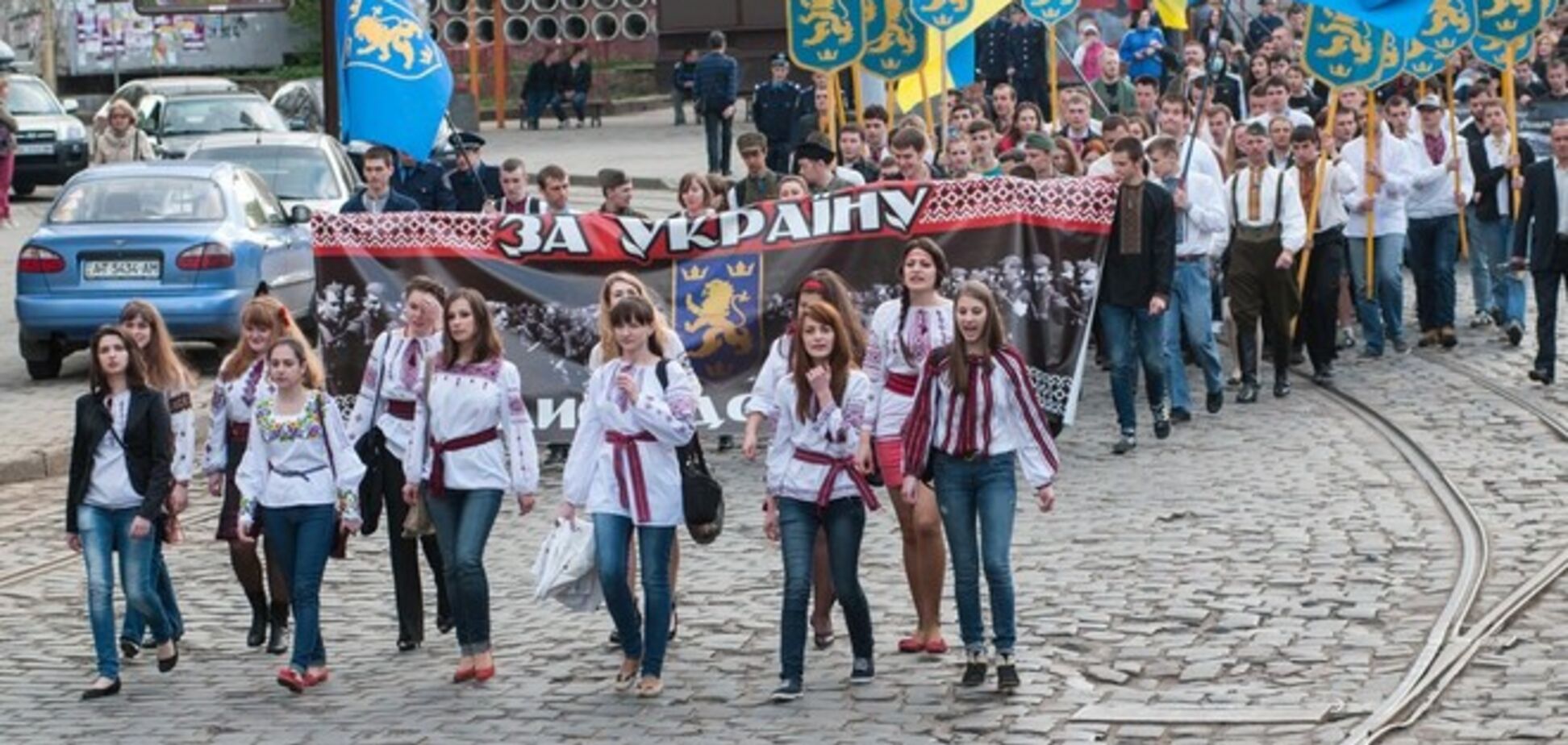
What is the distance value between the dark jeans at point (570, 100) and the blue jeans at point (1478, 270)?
28.8 meters

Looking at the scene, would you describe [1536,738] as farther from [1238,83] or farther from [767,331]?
[1238,83]

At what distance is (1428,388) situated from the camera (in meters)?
20.0

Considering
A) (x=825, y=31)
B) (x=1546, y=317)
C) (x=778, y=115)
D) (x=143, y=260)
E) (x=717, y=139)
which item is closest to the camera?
(x=1546, y=317)

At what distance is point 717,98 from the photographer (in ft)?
126

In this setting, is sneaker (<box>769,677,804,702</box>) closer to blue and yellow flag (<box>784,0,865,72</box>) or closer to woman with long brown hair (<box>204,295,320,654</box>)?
woman with long brown hair (<box>204,295,320,654</box>)

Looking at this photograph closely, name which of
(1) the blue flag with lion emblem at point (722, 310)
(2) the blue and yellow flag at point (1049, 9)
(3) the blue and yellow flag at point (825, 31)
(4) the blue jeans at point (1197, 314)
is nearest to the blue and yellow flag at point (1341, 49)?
(2) the blue and yellow flag at point (1049, 9)

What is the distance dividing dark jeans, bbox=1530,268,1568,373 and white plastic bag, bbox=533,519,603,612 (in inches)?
349

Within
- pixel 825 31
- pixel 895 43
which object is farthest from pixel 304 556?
pixel 895 43

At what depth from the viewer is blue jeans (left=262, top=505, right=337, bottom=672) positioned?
12461 millimetres

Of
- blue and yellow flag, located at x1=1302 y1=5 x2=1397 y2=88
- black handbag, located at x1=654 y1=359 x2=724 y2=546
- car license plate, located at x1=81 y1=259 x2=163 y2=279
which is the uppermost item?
blue and yellow flag, located at x1=1302 y1=5 x2=1397 y2=88

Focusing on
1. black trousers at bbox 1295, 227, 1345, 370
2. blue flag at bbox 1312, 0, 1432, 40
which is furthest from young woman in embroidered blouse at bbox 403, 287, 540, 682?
blue flag at bbox 1312, 0, 1432, 40

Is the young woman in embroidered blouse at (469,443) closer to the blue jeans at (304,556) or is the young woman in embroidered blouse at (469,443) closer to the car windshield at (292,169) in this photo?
the blue jeans at (304,556)

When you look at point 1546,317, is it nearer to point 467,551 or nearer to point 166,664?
point 467,551

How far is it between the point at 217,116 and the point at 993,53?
357 inches
